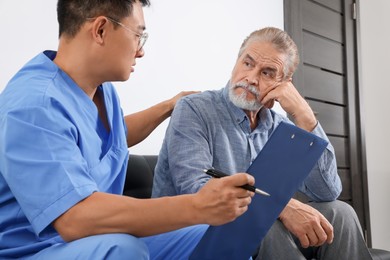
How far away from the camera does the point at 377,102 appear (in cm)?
348

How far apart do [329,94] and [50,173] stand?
248 cm

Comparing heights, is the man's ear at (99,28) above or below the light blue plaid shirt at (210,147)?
above

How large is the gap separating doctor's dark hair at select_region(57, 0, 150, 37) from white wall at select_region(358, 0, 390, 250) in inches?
101

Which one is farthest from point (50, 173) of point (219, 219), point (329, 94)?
point (329, 94)

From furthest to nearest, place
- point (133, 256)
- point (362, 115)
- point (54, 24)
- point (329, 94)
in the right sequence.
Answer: point (362, 115) < point (329, 94) < point (54, 24) < point (133, 256)

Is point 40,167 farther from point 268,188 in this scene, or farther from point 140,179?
point 140,179

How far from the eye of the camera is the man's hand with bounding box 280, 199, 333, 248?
1299 millimetres

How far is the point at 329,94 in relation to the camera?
3102 millimetres

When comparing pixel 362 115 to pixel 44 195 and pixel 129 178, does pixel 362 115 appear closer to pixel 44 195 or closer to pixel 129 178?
pixel 129 178

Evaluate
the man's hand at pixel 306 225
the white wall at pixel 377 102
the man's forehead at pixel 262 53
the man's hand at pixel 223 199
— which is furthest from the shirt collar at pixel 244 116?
the white wall at pixel 377 102

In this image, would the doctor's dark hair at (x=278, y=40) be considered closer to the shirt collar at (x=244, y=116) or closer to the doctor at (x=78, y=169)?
the shirt collar at (x=244, y=116)

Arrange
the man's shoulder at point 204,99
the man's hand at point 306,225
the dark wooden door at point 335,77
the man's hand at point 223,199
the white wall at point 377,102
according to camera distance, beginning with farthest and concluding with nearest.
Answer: the white wall at point 377,102 < the dark wooden door at point 335,77 < the man's shoulder at point 204,99 < the man's hand at point 306,225 < the man's hand at point 223,199

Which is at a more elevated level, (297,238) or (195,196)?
(195,196)

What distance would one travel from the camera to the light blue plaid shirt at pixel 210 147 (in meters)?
1.38
